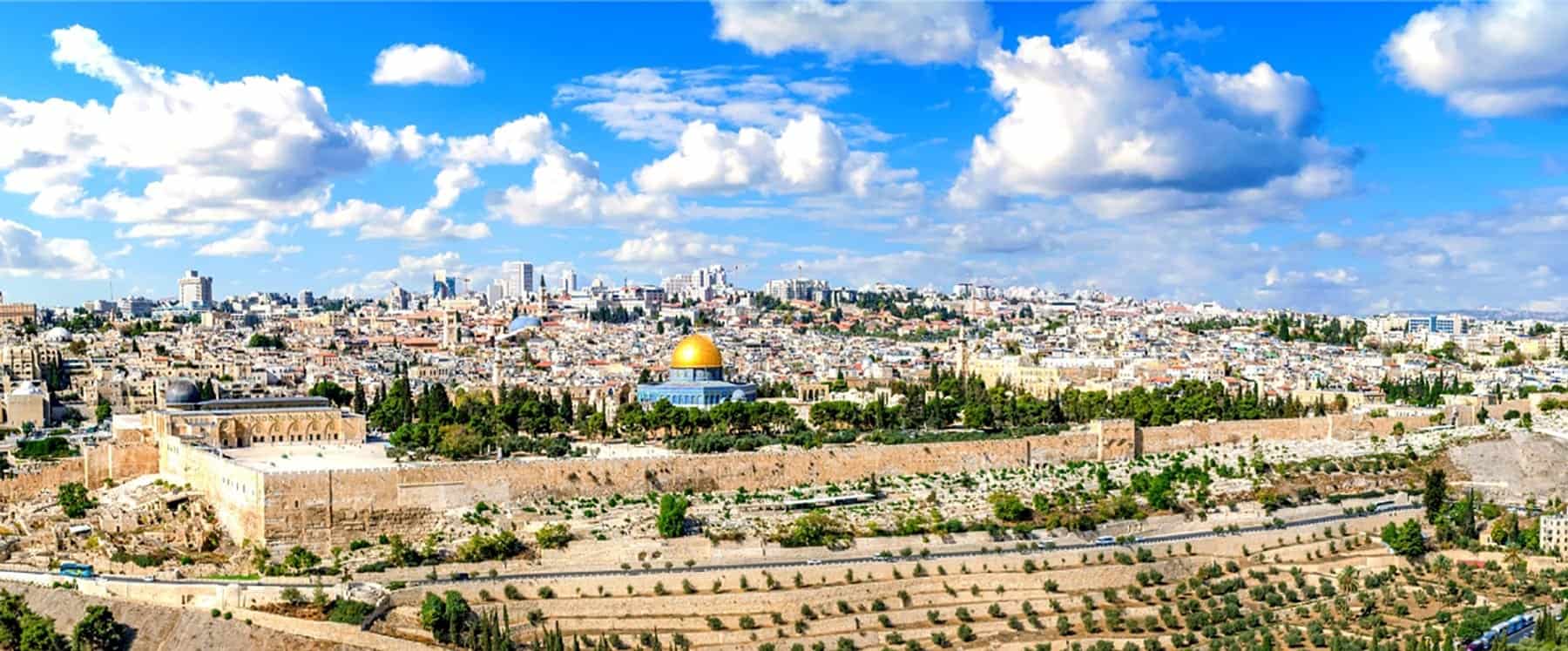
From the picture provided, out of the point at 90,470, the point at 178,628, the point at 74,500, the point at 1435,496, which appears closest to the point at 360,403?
the point at 90,470

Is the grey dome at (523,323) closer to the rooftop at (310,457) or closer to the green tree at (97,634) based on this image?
the rooftop at (310,457)

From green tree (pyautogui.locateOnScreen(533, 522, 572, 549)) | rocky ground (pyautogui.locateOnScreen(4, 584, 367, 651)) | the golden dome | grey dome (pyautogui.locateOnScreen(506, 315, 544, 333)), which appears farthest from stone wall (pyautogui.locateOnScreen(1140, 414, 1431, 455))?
grey dome (pyautogui.locateOnScreen(506, 315, 544, 333))

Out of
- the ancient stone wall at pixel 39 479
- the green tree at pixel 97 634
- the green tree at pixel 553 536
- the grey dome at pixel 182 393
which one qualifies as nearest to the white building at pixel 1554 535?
the green tree at pixel 553 536

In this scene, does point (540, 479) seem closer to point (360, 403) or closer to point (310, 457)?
point (310, 457)

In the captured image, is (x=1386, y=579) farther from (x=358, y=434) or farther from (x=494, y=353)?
(x=494, y=353)

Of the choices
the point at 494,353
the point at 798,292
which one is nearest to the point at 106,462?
the point at 494,353
